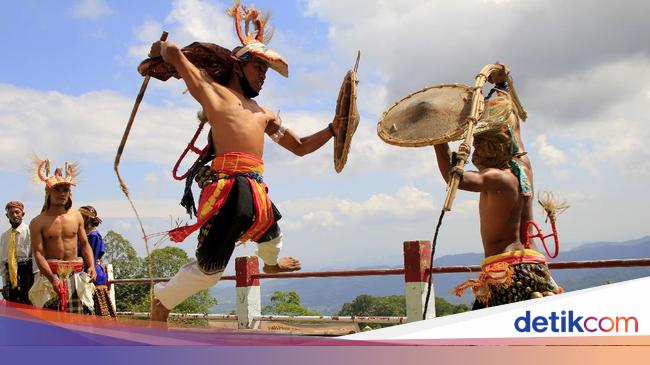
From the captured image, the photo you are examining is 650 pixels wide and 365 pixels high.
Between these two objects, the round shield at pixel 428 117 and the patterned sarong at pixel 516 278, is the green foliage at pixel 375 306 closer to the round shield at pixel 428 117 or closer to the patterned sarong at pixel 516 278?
the patterned sarong at pixel 516 278

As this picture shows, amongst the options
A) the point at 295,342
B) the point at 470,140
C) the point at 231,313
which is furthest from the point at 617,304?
the point at 231,313

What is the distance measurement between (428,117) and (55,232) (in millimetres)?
3903

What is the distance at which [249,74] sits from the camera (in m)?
3.95

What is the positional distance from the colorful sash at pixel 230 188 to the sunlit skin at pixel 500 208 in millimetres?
1220

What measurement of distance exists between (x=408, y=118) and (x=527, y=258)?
1058 millimetres

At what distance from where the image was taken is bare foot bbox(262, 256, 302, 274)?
13.3 feet

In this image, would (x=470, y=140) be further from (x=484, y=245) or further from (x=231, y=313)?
(x=231, y=313)

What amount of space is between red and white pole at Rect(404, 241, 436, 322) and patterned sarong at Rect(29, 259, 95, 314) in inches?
119

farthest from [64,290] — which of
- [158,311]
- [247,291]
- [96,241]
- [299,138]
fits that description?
[299,138]

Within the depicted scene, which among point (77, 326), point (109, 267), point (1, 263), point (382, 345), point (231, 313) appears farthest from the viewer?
point (109, 267)

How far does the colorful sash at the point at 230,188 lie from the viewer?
359cm

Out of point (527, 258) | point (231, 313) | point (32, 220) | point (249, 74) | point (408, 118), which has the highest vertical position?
point (249, 74)

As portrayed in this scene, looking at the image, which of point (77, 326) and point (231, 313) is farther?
point (231, 313)

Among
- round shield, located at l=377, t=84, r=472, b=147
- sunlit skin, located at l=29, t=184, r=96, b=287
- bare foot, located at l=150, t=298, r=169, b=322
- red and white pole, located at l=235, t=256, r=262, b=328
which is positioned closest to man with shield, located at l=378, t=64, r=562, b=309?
round shield, located at l=377, t=84, r=472, b=147
